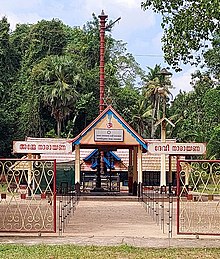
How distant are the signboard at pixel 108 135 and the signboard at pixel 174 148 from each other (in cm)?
147

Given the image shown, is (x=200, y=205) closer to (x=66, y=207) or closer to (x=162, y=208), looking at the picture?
(x=162, y=208)

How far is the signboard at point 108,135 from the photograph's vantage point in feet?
80.8

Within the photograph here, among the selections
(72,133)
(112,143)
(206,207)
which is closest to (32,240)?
(206,207)

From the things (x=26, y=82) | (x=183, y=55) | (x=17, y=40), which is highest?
(x=17, y=40)

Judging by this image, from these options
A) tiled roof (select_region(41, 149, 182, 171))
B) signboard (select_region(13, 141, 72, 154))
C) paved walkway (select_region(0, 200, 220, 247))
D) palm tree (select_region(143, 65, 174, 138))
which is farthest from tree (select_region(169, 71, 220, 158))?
paved walkway (select_region(0, 200, 220, 247))

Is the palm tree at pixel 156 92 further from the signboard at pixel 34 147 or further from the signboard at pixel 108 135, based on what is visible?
the signboard at pixel 34 147

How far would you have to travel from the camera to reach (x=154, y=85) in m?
46.7

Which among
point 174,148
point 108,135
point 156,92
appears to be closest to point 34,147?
point 108,135

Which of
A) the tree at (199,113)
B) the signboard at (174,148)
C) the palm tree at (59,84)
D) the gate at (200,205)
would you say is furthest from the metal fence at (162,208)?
the palm tree at (59,84)

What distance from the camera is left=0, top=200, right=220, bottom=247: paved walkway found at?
10.9m

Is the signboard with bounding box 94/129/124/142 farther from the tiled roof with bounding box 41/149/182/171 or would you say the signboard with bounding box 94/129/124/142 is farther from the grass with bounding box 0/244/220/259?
the grass with bounding box 0/244/220/259

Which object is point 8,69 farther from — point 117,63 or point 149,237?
point 149,237

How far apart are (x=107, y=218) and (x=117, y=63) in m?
36.4

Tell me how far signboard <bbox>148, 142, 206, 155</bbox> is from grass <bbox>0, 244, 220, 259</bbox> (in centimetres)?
1356
